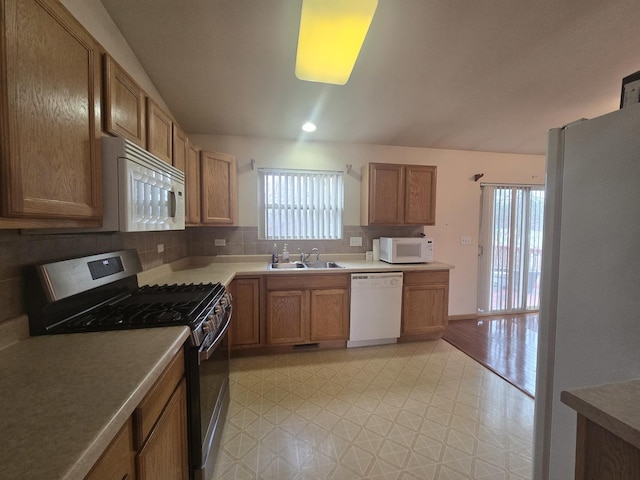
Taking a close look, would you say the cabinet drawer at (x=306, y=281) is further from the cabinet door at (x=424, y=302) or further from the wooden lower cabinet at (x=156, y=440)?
the wooden lower cabinet at (x=156, y=440)

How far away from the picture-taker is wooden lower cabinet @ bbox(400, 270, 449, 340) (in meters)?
2.96

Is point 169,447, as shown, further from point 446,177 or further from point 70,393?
point 446,177

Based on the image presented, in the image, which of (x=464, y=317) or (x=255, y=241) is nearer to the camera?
(x=255, y=241)

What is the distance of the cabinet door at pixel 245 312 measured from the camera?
263cm

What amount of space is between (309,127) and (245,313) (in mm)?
2166

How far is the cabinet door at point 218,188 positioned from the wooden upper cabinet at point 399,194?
161cm

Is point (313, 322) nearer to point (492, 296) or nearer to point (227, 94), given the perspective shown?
point (227, 94)

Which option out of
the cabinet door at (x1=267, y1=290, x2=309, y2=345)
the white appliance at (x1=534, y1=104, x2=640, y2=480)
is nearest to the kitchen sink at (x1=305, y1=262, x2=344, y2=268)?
the cabinet door at (x1=267, y1=290, x2=309, y2=345)

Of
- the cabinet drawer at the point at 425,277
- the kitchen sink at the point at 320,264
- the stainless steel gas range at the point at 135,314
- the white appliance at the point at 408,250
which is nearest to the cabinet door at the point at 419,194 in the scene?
the white appliance at the point at 408,250

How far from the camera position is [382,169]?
3131 mm

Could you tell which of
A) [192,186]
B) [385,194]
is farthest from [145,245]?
[385,194]

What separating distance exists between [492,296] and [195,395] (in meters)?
4.19

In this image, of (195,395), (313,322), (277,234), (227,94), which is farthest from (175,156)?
(313,322)

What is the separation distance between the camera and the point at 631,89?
99 centimetres
